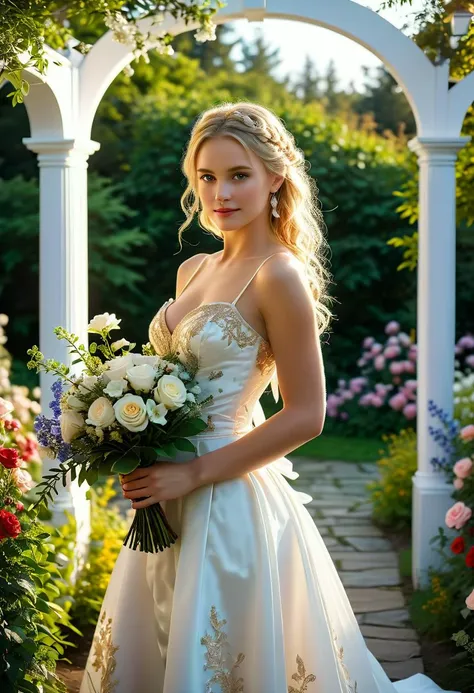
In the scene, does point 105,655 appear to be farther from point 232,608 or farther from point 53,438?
point 53,438

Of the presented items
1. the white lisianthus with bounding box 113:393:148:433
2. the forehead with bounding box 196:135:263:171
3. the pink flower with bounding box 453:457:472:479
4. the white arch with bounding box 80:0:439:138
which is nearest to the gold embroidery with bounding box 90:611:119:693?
the white lisianthus with bounding box 113:393:148:433

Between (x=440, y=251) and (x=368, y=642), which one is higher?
(x=440, y=251)

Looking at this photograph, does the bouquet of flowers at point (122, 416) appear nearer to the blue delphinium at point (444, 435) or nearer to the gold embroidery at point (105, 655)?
the gold embroidery at point (105, 655)

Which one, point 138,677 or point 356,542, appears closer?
point 138,677

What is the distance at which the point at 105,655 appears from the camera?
2928 millimetres

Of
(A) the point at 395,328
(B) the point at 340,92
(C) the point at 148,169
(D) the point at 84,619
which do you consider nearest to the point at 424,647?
(D) the point at 84,619

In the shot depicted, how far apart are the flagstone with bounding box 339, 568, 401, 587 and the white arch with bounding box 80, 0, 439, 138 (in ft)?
9.01

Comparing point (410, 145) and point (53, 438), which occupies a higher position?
point (410, 145)

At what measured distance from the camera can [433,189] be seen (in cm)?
493

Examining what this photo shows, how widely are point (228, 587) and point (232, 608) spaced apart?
0.20ft

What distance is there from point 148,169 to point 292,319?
9.68 meters

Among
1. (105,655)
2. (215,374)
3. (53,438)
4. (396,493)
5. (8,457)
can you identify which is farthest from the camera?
(396,493)

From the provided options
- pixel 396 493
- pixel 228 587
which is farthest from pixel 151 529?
pixel 396 493

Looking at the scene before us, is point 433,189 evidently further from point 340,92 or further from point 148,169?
point 340,92
